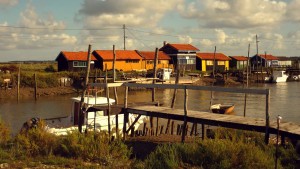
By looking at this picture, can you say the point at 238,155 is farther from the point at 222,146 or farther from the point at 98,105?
the point at 98,105

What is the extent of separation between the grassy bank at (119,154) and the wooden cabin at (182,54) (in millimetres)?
60832

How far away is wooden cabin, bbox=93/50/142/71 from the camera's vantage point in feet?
197

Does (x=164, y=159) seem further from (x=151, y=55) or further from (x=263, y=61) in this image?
(x=263, y=61)

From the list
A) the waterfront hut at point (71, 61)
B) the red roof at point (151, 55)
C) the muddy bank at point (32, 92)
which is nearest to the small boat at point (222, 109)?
the muddy bank at point (32, 92)

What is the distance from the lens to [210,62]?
77.5 meters

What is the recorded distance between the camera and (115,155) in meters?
10.6

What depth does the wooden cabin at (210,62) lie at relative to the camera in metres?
76.2

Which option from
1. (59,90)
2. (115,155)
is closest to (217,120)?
(115,155)

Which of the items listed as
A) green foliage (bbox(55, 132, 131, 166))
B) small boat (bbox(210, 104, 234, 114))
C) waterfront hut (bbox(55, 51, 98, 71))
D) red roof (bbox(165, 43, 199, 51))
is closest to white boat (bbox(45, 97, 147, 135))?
green foliage (bbox(55, 132, 131, 166))

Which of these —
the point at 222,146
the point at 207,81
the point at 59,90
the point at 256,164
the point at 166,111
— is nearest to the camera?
the point at 256,164

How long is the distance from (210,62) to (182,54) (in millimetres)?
7783

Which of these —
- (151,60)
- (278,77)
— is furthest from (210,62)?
(151,60)

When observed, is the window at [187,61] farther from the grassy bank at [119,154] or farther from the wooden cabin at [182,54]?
the grassy bank at [119,154]

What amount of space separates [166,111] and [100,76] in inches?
1469
